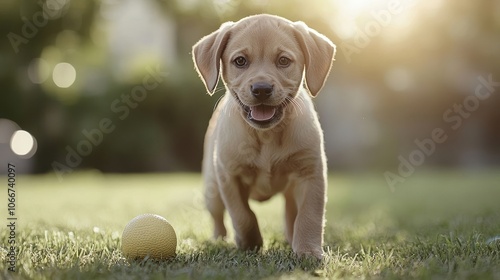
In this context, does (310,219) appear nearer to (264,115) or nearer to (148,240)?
(264,115)

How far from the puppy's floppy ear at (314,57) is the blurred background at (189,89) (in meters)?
13.5

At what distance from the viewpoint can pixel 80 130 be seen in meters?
17.8

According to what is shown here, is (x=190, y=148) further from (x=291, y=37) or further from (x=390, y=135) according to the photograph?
(x=291, y=37)

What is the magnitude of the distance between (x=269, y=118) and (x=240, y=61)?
39cm

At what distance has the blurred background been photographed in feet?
59.6

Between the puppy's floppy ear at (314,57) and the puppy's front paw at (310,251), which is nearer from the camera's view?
the puppy's front paw at (310,251)

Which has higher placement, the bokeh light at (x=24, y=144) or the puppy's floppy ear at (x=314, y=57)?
the puppy's floppy ear at (x=314, y=57)

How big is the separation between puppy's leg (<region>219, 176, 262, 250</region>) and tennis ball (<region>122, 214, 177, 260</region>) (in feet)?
1.91

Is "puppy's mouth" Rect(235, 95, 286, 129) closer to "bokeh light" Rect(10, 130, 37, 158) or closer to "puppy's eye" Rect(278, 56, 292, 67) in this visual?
"puppy's eye" Rect(278, 56, 292, 67)

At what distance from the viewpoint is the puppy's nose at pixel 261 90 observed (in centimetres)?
328

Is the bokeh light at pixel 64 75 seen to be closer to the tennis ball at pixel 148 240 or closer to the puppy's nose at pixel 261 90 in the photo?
the tennis ball at pixel 148 240

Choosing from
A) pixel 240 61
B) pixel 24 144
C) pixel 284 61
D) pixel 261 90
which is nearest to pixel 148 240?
pixel 261 90

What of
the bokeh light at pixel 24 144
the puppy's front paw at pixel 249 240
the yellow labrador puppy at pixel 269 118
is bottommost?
the bokeh light at pixel 24 144

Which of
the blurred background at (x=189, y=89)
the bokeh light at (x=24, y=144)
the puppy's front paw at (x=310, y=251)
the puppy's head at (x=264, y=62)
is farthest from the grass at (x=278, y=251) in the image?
the blurred background at (x=189, y=89)
